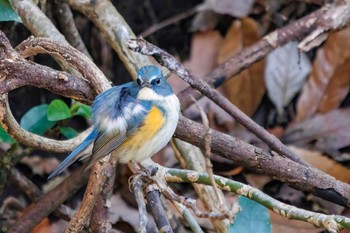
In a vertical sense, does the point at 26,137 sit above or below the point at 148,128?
above

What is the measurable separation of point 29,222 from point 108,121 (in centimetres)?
114

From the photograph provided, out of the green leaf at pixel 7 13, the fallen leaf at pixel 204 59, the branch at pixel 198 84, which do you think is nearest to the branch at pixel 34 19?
the green leaf at pixel 7 13

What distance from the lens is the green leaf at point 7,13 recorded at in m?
3.52

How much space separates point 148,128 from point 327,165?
1494 millimetres

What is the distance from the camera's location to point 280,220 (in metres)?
3.99

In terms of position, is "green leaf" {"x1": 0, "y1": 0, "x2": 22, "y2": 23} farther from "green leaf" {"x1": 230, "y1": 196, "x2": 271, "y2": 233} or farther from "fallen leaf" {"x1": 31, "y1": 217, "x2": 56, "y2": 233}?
"green leaf" {"x1": 230, "y1": 196, "x2": 271, "y2": 233}

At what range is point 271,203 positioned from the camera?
2.97 metres

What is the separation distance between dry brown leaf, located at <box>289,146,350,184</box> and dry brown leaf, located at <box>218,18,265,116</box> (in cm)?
62

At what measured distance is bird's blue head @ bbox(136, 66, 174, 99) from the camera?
3095 mm

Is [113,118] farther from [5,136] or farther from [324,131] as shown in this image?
Answer: [324,131]

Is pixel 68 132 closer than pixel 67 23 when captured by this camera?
Yes

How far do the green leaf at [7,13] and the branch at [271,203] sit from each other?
1016 mm

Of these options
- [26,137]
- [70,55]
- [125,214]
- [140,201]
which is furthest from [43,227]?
[140,201]

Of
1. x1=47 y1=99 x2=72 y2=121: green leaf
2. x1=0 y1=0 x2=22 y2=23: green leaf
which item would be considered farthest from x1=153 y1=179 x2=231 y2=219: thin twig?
x1=0 y1=0 x2=22 y2=23: green leaf
